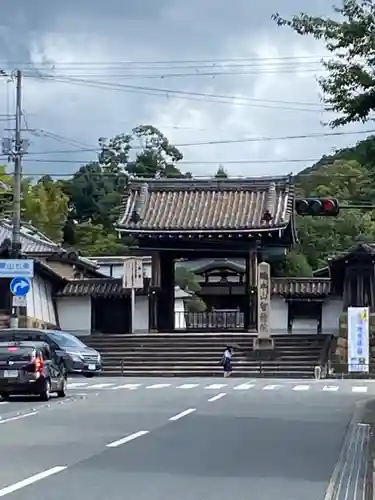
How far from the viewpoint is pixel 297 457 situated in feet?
44.4

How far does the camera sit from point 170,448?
14281 millimetres

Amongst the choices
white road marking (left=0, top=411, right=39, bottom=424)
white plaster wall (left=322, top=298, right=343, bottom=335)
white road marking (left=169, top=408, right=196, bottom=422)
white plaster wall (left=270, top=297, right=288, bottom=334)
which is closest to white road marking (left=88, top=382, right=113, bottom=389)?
white road marking (left=169, top=408, right=196, bottom=422)

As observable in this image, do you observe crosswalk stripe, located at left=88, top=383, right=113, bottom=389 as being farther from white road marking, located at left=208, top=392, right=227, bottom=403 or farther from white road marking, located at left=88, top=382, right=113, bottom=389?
white road marking, located at left=208, top=392, right=227, bottom=403

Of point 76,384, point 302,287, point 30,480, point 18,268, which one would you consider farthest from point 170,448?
point 302,287

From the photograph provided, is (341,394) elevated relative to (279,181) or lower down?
lower down

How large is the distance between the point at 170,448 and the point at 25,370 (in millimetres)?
10299

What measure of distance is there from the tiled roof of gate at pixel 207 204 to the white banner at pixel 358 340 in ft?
20.3

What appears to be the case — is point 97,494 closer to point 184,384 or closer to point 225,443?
point 225,443

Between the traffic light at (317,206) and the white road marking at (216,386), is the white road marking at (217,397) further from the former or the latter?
the traffic light at (317,206)

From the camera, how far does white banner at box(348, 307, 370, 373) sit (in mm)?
43006

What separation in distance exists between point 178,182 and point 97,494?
142 feet

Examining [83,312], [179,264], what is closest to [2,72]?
[83,312]

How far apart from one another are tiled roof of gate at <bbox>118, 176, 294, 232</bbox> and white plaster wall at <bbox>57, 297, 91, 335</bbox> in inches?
229

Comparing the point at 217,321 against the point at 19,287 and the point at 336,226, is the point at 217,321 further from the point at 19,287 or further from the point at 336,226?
the point at 336,226
